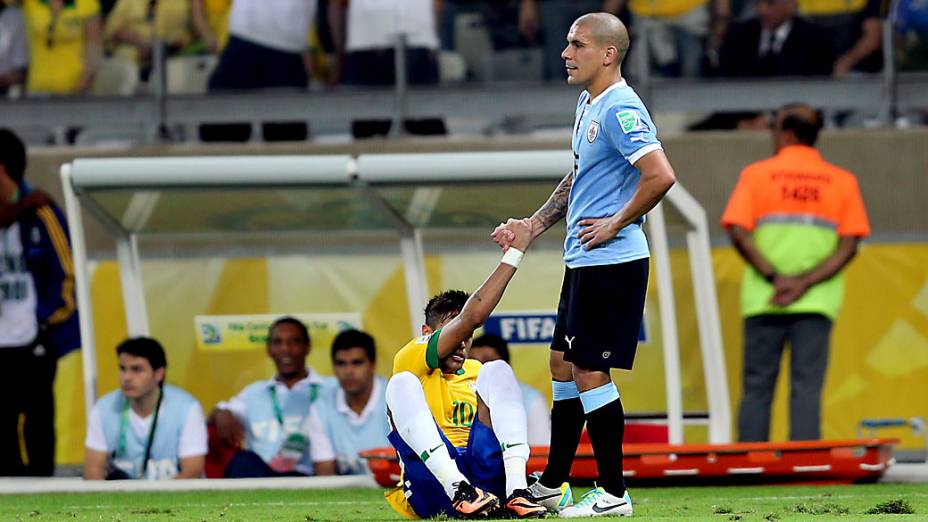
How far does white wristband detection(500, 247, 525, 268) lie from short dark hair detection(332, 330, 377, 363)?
3.82 metres

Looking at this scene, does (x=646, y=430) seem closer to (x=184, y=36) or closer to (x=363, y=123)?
(x=363, y=123)

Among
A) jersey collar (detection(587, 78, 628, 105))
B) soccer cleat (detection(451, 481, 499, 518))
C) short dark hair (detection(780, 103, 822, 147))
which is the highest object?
short dark hair (detection(780, 103, 822, 147))

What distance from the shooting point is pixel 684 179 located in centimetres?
1174

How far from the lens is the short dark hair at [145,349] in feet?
32.3

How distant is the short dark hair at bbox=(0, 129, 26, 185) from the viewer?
1037 cm

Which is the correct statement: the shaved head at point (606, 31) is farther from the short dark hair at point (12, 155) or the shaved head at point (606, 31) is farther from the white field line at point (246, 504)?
the short dark hair at point (12, 155)

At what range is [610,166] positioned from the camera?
6.33 meters

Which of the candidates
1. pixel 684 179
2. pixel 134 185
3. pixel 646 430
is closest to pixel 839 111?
pixel 684 179

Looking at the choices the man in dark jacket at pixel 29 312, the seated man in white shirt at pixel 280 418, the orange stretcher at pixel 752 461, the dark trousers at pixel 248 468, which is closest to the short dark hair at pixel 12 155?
the man in dark jacket at pixel 29 312

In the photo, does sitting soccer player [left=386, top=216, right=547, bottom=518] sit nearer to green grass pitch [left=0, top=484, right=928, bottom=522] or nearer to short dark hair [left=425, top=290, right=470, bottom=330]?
short dark hair [left=425, top=290, right=470, bottom=330]

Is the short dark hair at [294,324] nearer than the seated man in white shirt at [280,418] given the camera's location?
No

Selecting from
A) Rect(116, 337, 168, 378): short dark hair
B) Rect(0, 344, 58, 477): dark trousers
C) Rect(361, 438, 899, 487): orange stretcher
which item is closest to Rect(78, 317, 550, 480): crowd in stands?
Rect(116, 337, 168, 378): short dark hair

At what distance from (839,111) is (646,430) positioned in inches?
119

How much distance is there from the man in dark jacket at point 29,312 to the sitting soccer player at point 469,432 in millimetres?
4581
